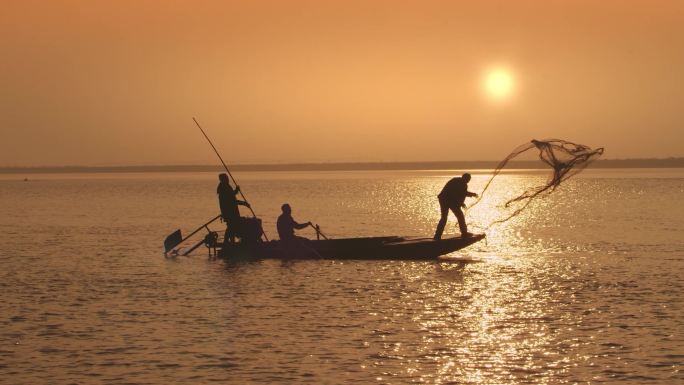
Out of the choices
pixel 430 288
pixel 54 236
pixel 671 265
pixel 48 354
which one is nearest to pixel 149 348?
pixel 48 354

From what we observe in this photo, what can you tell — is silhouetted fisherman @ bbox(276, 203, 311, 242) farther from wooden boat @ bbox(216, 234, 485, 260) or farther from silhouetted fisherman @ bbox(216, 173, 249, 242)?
silhouetted fisherman @ bbox(216, 173, 249, 242)

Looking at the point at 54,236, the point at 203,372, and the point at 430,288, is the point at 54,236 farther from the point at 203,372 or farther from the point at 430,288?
the point at 203,372

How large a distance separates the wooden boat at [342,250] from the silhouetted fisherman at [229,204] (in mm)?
537

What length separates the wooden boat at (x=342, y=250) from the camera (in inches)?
1233

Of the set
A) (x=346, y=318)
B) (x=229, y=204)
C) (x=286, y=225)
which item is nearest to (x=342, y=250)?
(x=286, y=225)

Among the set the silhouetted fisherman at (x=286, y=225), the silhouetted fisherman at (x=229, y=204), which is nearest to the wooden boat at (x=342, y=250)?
the silhouetted fisherman at (x=286, y=225)

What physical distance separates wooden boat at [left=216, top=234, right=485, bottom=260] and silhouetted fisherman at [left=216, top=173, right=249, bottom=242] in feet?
1.76

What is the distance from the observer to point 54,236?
47500 millimetres

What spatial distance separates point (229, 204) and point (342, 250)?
3.61 meters

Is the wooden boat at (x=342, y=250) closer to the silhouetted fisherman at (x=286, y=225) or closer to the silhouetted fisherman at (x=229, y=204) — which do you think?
the silhouetted fisherman at (x=286, y=225)

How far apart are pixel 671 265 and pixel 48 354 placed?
1967 centimetres

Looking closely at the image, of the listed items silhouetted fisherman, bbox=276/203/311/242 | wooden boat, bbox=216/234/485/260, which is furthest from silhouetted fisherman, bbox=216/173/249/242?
silhouetted fisherman, bbox=276/203/311/242

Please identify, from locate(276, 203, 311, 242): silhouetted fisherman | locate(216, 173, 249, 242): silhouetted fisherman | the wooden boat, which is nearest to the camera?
locate(216, 173, 249, 242): silhouetted fisherman

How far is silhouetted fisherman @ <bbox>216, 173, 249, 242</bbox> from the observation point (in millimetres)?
30922
